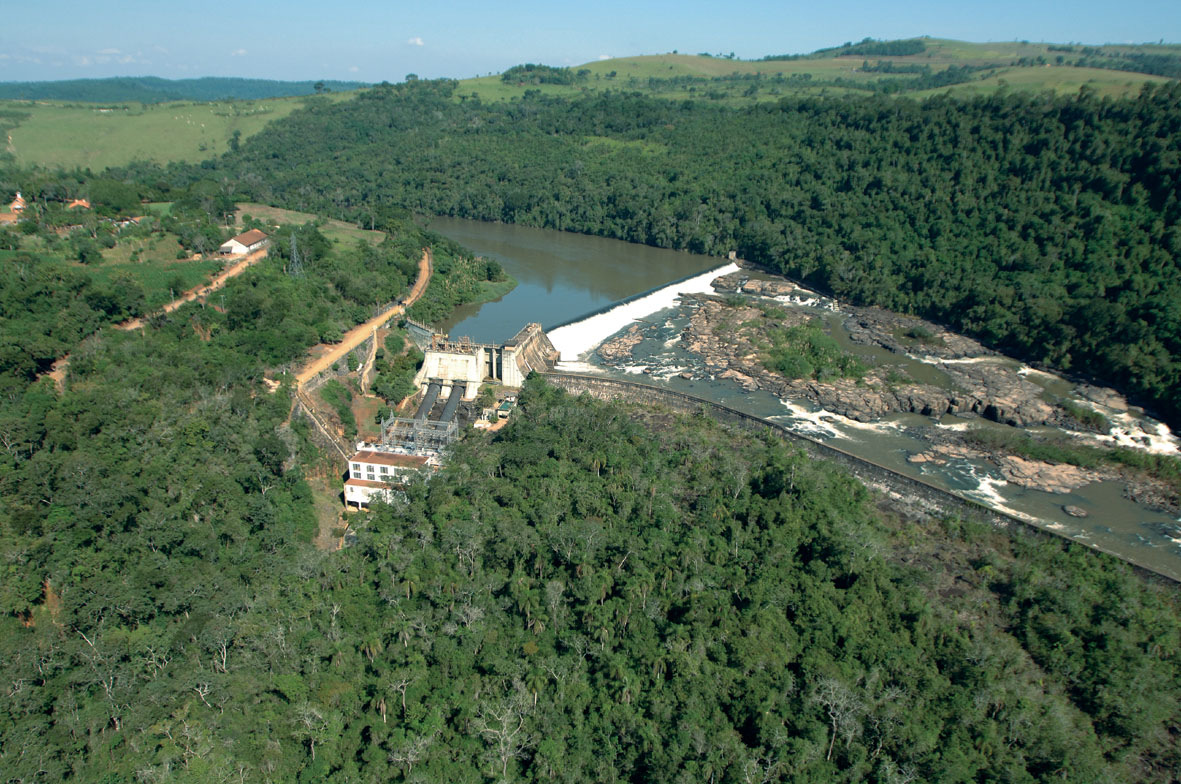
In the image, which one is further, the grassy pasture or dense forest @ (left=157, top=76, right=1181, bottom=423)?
the grassy pasture

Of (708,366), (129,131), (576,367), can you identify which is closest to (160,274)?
(576,367)

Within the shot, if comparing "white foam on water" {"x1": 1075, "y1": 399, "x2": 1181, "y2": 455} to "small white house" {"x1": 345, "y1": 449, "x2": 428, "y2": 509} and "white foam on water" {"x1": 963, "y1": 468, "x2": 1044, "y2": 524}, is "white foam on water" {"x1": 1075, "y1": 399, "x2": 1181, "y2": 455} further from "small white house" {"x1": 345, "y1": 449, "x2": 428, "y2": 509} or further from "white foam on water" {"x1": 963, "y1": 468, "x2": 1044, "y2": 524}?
"small white house" {"x1": 345, "y1": 449, "x2": 428, "y2": 509}

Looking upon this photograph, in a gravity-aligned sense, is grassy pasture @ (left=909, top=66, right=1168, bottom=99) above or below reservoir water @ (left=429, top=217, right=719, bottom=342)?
above

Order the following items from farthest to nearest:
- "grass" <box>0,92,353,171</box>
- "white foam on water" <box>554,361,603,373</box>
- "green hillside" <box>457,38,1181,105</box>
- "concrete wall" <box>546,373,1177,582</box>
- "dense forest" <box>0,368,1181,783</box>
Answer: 1. "green hillside" <box>457,38,1181,105</box>
2. "grass" <box>0,92,353,171</box>
3. "white foam on water" <box>554,361,603,373</box>
4. "concrete wall" <box>546,373,1177,582</box>
5. "dense forest" <box>0,368,1181,783</box>

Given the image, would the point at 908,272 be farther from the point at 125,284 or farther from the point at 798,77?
the point at 798,77

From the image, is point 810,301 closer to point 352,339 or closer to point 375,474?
point 352,339

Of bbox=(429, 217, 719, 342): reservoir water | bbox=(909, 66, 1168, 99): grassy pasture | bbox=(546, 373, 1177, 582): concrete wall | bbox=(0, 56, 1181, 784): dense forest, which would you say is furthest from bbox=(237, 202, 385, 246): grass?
bbox=(909, 66, 1168, 99): grassy pasture
